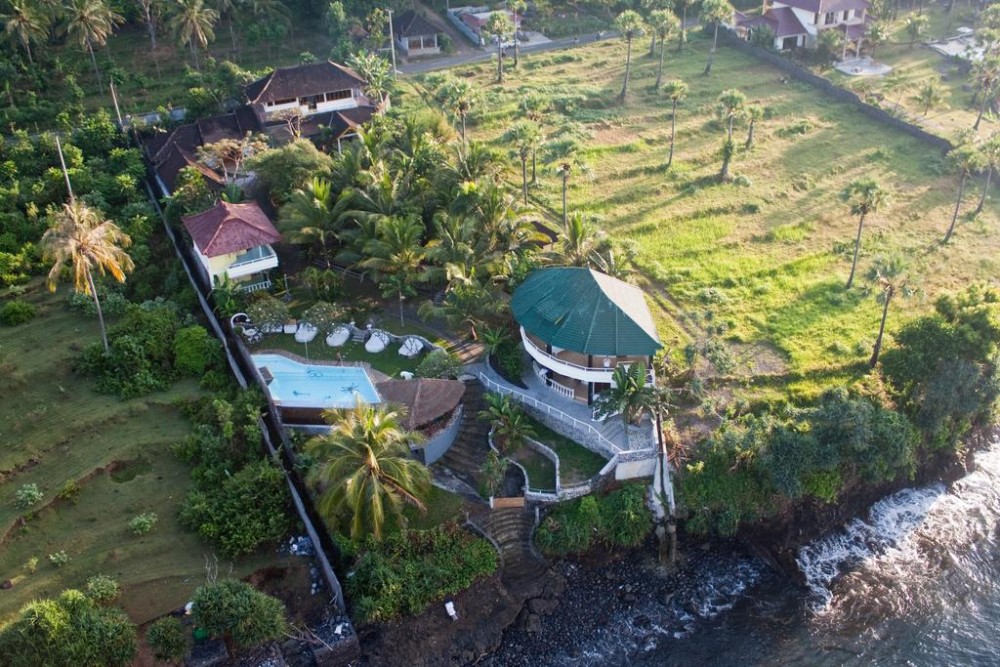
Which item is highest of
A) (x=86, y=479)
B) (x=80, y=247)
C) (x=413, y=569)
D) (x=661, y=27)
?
(x=661, y=27)

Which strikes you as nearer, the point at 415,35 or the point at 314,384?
the point at 314,384

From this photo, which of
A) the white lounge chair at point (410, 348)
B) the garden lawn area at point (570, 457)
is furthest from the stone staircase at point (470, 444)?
the white lounge chair at point (410, 348)

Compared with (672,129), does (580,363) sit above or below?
below

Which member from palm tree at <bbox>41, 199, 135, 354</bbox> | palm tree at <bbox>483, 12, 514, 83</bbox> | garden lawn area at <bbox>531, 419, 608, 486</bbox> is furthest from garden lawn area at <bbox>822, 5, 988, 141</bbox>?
palm tree at <bbox>41, 199, 135, 354</bbox>

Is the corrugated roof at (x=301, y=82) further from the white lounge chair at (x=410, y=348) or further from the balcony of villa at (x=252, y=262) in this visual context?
the white lounge chair at (x=410, y=348)

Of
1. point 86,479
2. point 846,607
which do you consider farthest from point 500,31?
point 846,607

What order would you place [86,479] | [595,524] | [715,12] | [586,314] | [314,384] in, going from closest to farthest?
[86,479] < [595,524] < [586,314] < [314,384] < [715,12]

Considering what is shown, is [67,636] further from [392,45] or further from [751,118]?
[392,45]
